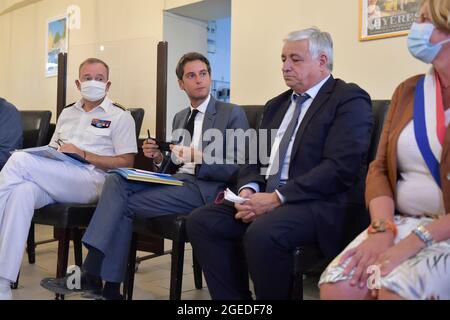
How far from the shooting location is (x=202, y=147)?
2279 millimetres

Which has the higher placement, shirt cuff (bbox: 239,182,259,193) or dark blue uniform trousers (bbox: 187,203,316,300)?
shirt cuff (bbox: 239,182,259,193)

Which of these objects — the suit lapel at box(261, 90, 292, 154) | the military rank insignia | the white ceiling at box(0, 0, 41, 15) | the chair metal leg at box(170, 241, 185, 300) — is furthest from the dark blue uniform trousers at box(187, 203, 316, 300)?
the white ceiling at box(0, 0, 41, 15)

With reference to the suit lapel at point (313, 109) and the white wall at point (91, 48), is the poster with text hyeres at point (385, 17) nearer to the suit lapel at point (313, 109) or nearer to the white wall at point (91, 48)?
the suit lapel at point (313, 109)

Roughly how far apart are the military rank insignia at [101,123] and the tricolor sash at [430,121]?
1741 millimetres

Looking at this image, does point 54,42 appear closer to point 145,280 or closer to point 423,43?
point 145,280

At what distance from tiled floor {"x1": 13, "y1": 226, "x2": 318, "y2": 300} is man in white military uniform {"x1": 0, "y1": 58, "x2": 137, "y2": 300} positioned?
1.36ft

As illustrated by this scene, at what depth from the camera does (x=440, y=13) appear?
4.14 feet

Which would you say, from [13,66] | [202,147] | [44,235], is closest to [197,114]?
[202,147]

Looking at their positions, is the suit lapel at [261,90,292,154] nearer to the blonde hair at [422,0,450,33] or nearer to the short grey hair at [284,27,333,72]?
the short grey hair at [284,27,333,72]

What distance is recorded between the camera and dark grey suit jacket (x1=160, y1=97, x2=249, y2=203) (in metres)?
2.16

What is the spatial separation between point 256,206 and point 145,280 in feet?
4.19

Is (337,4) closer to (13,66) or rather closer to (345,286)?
(345,286)

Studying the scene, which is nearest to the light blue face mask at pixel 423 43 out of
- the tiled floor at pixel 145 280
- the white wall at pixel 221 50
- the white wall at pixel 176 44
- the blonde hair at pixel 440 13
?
the blonde hair at pixel 440 13
